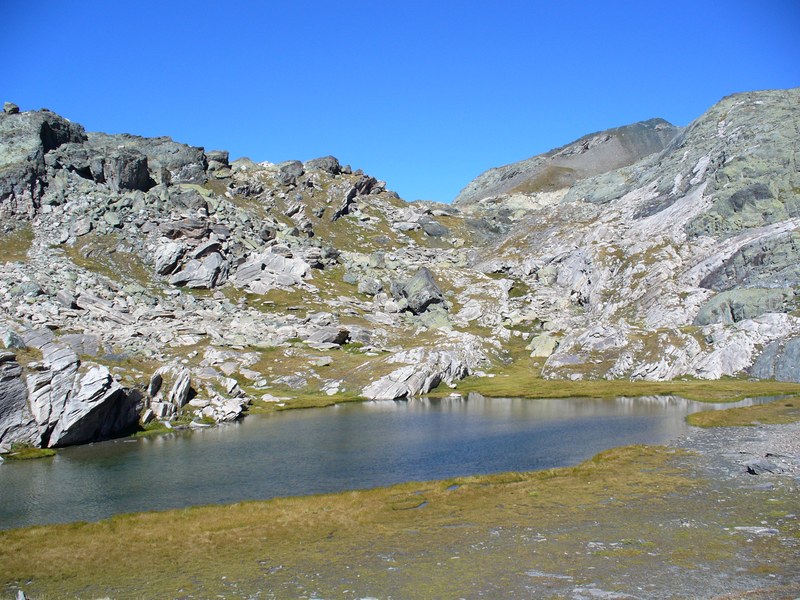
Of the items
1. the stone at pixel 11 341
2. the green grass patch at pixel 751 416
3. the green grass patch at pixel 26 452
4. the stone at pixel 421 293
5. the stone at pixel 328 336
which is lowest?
the green grass patch at pixel 26 452

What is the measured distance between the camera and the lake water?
52.7 metres

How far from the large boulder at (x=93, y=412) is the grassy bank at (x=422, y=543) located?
35.9 metres

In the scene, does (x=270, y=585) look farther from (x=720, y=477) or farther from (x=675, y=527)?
(x=720, y=477)

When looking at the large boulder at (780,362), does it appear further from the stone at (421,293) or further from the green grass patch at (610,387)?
the stone at (421,293)

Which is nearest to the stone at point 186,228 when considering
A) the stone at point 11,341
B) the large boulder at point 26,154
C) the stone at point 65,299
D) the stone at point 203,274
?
the stone at point 203,274

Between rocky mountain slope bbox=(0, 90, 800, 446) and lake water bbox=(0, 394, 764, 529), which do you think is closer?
lake water bbox=(0, 394, 764, 529)

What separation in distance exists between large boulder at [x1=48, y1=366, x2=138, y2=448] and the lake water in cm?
283

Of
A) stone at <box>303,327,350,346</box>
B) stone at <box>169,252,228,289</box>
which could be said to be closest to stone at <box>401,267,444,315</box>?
stone at <box>303,327,350,346</box>

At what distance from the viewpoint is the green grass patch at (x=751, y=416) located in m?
71.8

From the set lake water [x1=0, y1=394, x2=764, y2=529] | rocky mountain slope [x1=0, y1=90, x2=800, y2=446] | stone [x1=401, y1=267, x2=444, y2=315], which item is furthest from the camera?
stone [x1=401, y1=267, x2=444, y2=315]

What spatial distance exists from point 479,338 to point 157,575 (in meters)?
121

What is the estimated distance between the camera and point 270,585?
3048cm

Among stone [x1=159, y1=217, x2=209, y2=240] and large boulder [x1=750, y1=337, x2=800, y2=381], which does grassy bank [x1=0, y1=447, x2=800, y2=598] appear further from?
stone [x1=159, y1=217, x2=209, y2=240]

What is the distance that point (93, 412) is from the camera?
Answer: 78.9m
